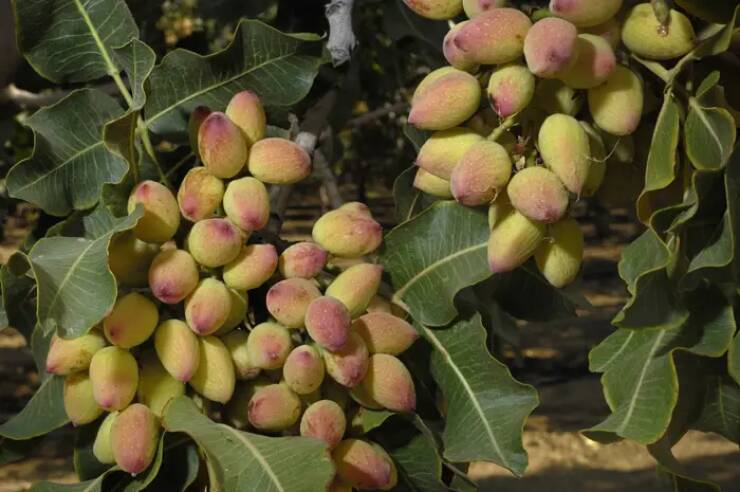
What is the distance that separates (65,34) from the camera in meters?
0.79

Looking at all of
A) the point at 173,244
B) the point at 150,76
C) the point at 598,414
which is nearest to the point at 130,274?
the point at 173,244

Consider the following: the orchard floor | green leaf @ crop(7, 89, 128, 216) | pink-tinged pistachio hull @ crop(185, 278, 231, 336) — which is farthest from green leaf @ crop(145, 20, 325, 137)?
the orchard floor

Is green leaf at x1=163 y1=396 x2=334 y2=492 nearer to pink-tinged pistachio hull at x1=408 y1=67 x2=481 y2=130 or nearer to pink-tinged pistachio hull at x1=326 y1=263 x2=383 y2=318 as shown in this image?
pink-tinged pistachio hull at x1=326 y1=263 x2=383 y2=318

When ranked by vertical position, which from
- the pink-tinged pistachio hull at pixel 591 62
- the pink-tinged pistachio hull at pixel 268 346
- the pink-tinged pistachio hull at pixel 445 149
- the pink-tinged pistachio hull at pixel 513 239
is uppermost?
the pink-tinged pistachio hull at pixel 591 62

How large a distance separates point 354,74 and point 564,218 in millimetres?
450

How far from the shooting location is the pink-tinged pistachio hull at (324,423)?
665 millimetres

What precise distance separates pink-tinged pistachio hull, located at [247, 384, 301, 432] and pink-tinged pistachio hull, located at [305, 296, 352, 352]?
1.5 inches

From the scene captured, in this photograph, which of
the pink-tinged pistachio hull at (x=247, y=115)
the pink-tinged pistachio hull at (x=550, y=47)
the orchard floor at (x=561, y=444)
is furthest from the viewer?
the orchard floor at (x=561, y=444)

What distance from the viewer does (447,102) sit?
2.17 ft

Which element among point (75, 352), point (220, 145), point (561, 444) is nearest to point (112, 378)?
point (75, 352)

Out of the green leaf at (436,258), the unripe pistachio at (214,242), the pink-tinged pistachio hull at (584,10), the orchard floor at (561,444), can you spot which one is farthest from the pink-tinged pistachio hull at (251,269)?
the orchard floor at (561,444)

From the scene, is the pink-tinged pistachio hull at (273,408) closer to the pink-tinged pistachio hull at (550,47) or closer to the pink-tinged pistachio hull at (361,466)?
the pink-tinged pistachio hull at (361,466)

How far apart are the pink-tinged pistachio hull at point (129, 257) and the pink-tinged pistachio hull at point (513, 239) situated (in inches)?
7.8

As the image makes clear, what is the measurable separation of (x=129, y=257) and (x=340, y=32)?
0.90 feet
